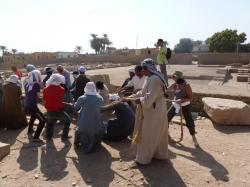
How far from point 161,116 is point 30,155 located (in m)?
2.48

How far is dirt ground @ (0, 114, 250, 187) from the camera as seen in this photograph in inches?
186

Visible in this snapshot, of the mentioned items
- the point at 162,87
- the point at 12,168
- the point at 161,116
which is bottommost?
the point at 12,168

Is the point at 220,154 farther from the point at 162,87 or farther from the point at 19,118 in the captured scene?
the point at 19,118

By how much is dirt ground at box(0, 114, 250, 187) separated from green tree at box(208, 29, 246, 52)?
41609 mm

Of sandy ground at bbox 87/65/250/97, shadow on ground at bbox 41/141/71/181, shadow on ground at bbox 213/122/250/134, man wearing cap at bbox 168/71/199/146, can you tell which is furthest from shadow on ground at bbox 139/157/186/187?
sandy ground at bbox 87/65/250/97

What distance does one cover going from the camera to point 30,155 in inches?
230

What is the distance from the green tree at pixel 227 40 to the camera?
45969mm

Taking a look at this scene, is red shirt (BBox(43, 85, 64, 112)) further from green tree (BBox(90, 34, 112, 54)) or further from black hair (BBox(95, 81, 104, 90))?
green tree (BBox(90, 34, 112, 54))

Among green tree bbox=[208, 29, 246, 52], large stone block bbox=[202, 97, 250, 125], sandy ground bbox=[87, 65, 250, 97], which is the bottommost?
large stone block bbox=[202, 97, 250, 125]

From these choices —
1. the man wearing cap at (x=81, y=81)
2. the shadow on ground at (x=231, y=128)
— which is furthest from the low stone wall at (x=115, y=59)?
the shadow on ground at (x=231, y=128)

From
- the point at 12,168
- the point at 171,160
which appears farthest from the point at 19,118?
the point at 171,160

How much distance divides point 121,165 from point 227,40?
44.0m

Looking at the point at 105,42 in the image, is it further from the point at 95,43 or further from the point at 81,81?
the point at 81,81

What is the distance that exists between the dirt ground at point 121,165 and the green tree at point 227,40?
137 feet
